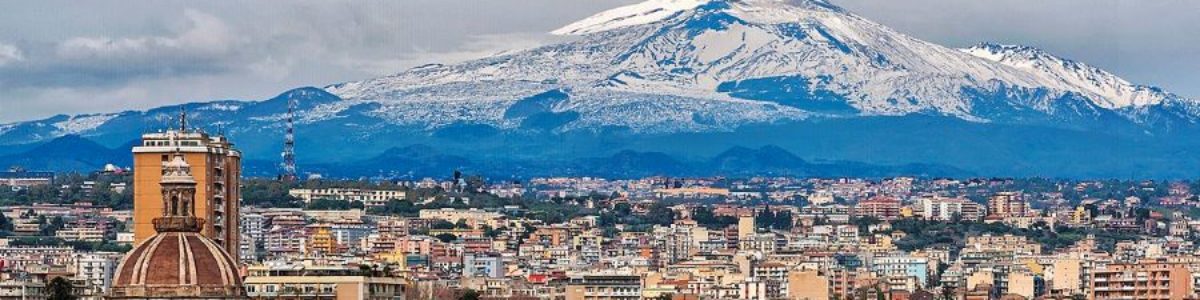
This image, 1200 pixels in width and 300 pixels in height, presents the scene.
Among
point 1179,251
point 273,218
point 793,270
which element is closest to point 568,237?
point 273,218

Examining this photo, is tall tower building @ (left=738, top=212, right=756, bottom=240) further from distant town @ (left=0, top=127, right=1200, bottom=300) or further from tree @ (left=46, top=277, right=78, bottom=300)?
tree @ (left=46, top=277, right=78, bottom=300)

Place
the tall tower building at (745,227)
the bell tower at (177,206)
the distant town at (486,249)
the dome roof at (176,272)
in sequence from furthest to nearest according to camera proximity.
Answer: the tall tower building at (745,227) → the distant town at (486,249) → the bell tower at (177,206) → the dome roof at (176,272)

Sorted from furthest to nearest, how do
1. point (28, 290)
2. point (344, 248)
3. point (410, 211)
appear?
1. point (410, 211)
2. point (344, 248)
3. point (28, 290)

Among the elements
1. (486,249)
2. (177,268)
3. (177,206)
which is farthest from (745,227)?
(177,268)

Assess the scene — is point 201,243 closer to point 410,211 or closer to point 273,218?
point 273,218

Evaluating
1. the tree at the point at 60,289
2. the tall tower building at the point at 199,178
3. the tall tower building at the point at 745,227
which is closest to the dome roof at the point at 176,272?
the tall tower building at the point at 199,178

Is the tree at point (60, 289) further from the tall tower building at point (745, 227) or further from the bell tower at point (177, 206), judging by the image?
the tall tower building at point (745, 227)

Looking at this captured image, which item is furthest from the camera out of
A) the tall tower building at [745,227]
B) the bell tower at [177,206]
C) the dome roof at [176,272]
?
the tall tower building at [745,227]
